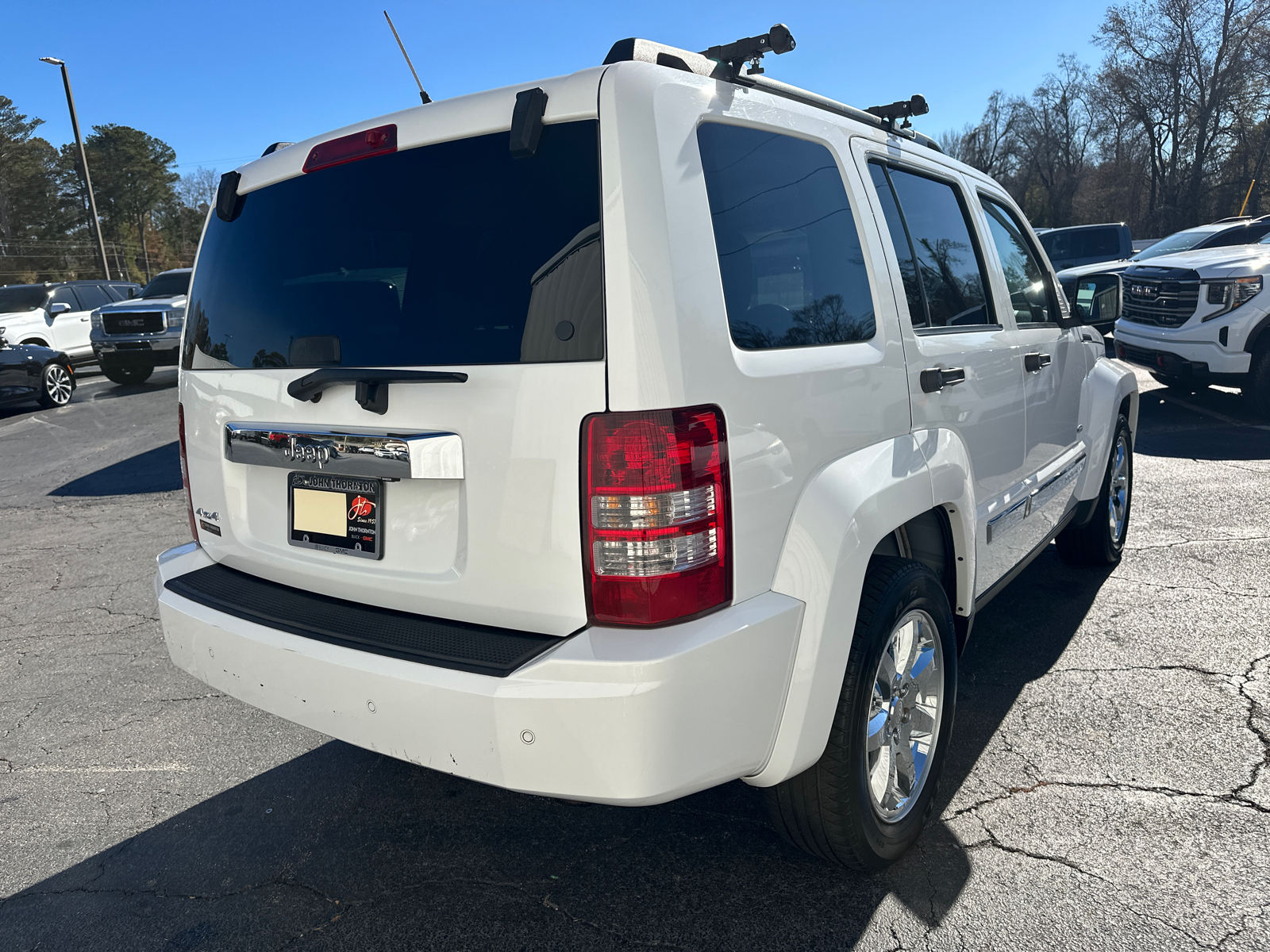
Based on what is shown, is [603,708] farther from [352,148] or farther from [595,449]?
[352,148]

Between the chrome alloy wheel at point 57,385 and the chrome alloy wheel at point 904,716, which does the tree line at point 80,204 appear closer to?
the chrome alloy wheel at point 57,385

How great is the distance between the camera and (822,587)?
6.43ft

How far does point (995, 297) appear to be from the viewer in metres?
3.21

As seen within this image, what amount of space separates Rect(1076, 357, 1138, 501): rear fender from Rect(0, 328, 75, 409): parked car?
13.0m

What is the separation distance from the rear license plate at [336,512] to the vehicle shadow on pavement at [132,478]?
20.3 ft

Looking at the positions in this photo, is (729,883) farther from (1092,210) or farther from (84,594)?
(1092,210)

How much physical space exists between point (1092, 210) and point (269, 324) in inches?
2871

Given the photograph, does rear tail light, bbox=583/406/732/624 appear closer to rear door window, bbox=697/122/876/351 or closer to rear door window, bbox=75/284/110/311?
rear door window, bbox=697/122/876/351

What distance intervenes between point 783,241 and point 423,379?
900mm

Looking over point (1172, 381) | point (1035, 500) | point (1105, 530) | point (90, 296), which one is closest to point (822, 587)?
point (1035, 500)

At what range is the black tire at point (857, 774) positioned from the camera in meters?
2.12

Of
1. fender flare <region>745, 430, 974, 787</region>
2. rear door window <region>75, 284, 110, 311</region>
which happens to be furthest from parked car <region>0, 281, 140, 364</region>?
fender flare <region>745, 430, 974, 787</region>

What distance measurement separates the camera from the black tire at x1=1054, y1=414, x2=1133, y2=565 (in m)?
4.54

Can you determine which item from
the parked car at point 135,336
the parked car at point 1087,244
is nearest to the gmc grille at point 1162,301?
the parked car at point 1087,244
